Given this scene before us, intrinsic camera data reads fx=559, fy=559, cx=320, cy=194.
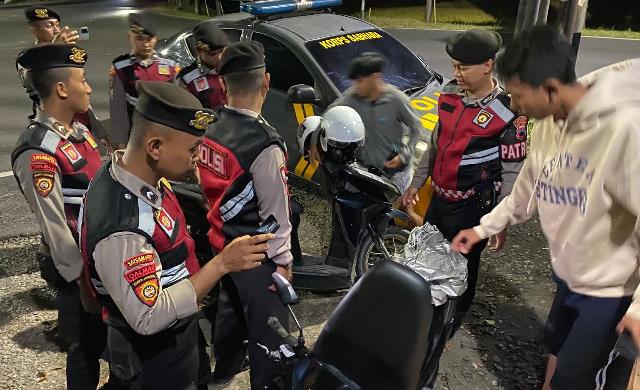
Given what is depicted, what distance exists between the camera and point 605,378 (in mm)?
2359

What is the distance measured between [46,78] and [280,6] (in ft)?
11.9

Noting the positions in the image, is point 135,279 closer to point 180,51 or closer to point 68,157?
point 68,157

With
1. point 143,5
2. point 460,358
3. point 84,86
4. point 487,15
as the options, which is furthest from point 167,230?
point 143,5

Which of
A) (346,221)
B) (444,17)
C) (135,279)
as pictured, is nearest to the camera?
(135,279)

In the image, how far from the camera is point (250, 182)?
8.56 feet

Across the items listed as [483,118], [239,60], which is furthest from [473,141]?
[239,60]

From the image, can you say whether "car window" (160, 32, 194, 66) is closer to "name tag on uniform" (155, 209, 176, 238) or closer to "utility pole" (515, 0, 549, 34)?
"utility pole" (515, 0, 549, 34)

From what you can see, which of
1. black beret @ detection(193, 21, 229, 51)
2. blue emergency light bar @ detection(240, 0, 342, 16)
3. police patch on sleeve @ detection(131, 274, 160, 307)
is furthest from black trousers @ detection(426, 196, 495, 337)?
blue emergency light bar @ detection(240, 0, 342, 16)

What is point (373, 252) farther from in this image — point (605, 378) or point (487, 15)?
point (487, 15)

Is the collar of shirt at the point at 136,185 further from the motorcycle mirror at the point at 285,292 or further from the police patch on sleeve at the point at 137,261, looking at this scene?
the motorcycle mirror at the point at 285,292

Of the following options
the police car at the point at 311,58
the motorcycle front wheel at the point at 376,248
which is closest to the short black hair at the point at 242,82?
the motorcycle front wheel at the point at 376,248

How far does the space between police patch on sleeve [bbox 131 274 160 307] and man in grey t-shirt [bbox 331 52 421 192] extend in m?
2.52

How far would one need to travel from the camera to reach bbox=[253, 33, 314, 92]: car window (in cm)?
540

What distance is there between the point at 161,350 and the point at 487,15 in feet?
66.5
